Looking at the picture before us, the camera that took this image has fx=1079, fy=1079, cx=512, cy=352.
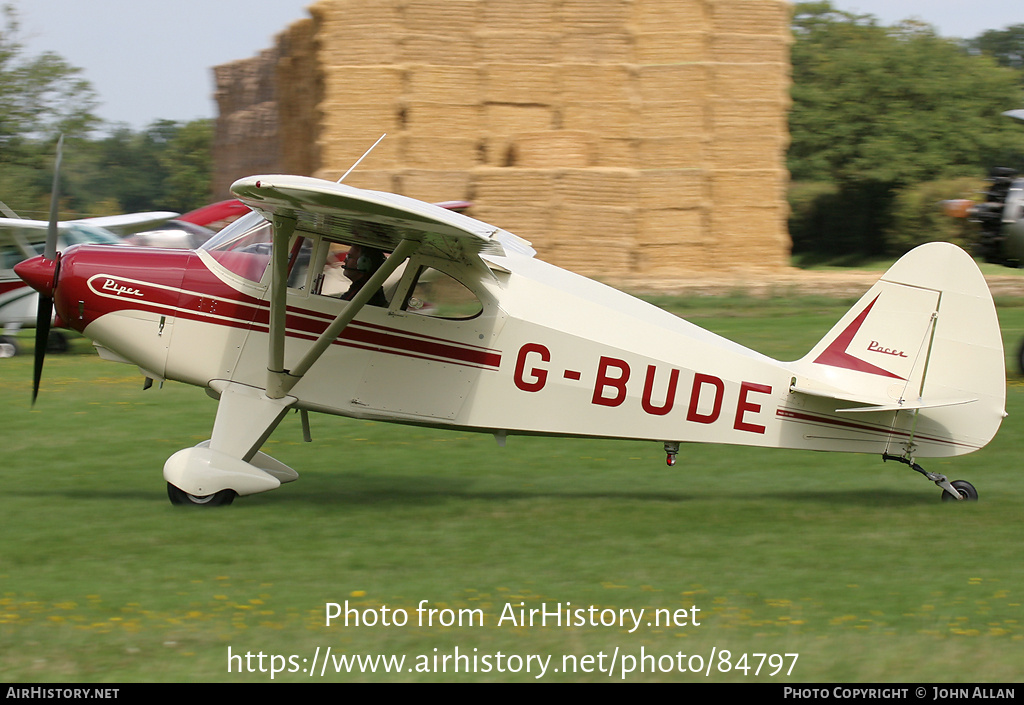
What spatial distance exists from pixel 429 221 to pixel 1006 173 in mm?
11932

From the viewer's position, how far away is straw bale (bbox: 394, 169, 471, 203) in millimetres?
23031

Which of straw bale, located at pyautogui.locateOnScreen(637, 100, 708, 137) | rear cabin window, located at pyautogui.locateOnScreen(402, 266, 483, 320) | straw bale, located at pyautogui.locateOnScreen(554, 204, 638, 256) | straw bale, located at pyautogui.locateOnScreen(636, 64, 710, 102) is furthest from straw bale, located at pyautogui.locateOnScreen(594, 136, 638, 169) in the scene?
rear cabin window, located at pyautogui.locateOnScreen(402, 266, 483, 320)

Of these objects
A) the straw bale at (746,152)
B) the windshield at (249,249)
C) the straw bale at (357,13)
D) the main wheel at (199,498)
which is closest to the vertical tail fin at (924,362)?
the windshield at (249,249)

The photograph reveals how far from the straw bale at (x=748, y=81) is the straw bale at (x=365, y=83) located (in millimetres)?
6949

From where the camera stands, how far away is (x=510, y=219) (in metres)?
22.5

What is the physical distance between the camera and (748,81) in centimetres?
2388

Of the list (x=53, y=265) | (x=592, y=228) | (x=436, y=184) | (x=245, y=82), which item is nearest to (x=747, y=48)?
(x=592, y=228)

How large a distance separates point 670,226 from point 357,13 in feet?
27.5

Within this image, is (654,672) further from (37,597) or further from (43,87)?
(43,87)

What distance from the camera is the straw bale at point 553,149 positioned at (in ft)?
74.6

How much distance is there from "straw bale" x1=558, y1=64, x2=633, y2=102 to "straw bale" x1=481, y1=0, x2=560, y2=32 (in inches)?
44.4

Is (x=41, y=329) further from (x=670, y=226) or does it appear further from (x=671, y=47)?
(x=671, y=47)

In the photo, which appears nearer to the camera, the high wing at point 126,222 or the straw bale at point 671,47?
the high wing at point 126,222

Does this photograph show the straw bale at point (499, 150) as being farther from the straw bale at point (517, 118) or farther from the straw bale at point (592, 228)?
the straw bale at point (592, 228)
